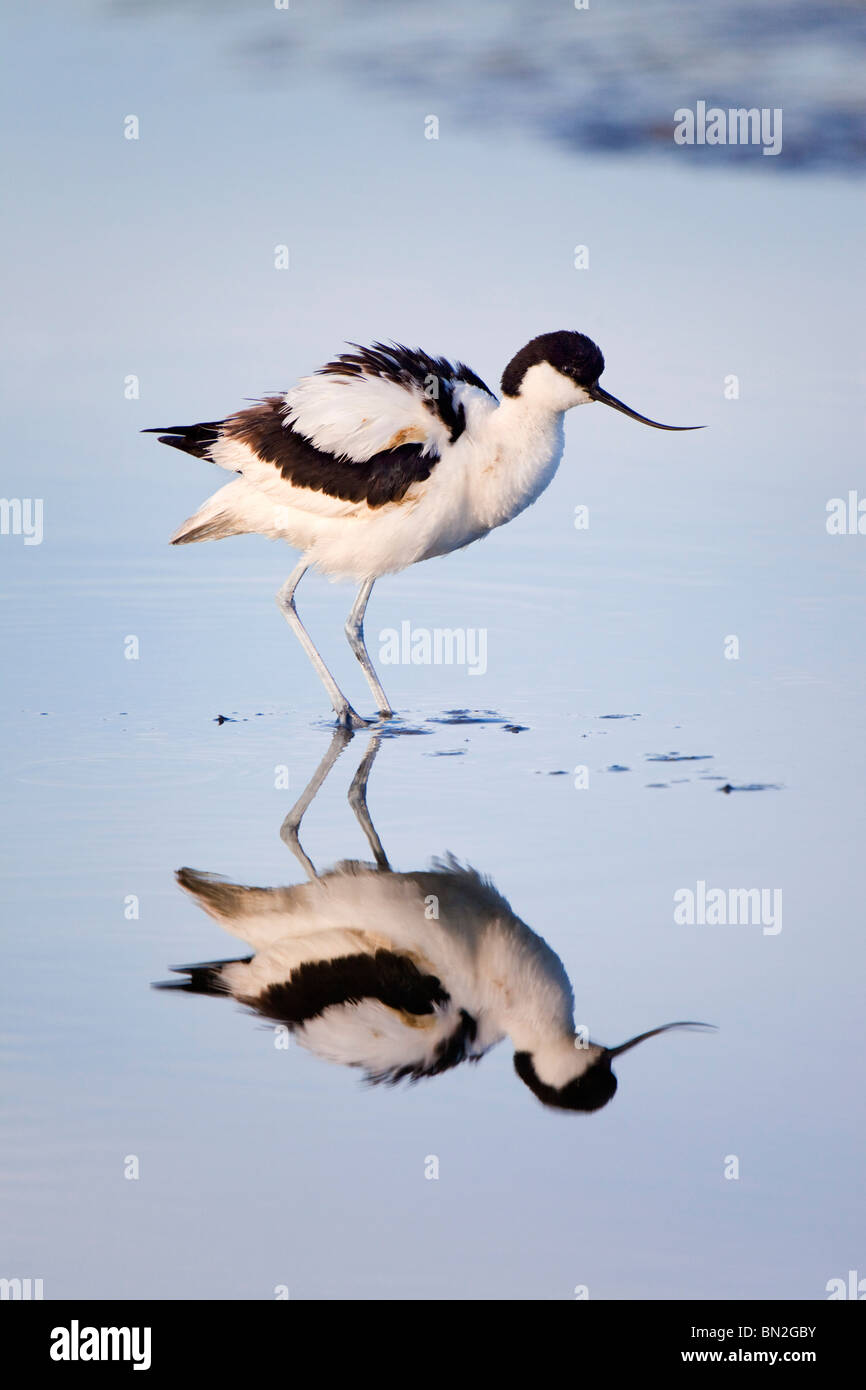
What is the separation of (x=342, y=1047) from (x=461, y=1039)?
0.29m

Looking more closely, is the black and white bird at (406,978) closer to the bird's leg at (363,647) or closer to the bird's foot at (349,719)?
the bird's foot at (349,719)

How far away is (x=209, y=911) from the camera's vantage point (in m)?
5.47

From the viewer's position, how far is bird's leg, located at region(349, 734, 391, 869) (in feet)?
19.5

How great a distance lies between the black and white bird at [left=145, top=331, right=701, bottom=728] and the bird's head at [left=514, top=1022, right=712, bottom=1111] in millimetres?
3049

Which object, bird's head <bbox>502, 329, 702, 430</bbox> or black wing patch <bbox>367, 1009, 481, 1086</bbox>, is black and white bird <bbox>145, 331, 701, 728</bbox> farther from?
black wing patch <bbox>367, 1009, 481, 1086</bbox>

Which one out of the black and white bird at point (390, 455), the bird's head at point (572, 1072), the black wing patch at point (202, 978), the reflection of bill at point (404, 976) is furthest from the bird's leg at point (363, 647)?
the bird's head at point (572, 1072)

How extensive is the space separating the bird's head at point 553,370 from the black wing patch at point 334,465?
0.54 metres

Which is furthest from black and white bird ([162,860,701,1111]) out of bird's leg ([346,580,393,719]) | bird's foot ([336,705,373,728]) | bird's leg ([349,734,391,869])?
bird's leg ([346,580,393,719])

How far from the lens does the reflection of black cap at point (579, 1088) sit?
176 inches

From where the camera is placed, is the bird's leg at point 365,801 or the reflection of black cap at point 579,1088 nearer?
the reflection of black cap at point 579,1088

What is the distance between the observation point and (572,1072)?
456cm

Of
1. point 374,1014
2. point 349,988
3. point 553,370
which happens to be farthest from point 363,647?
point 374,1014

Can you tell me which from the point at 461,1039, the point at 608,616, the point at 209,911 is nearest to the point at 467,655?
the point at 608,616

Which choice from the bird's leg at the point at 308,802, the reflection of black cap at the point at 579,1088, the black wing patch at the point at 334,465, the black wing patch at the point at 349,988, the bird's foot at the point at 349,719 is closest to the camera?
the reflection of black cap at the point at 579,1088
